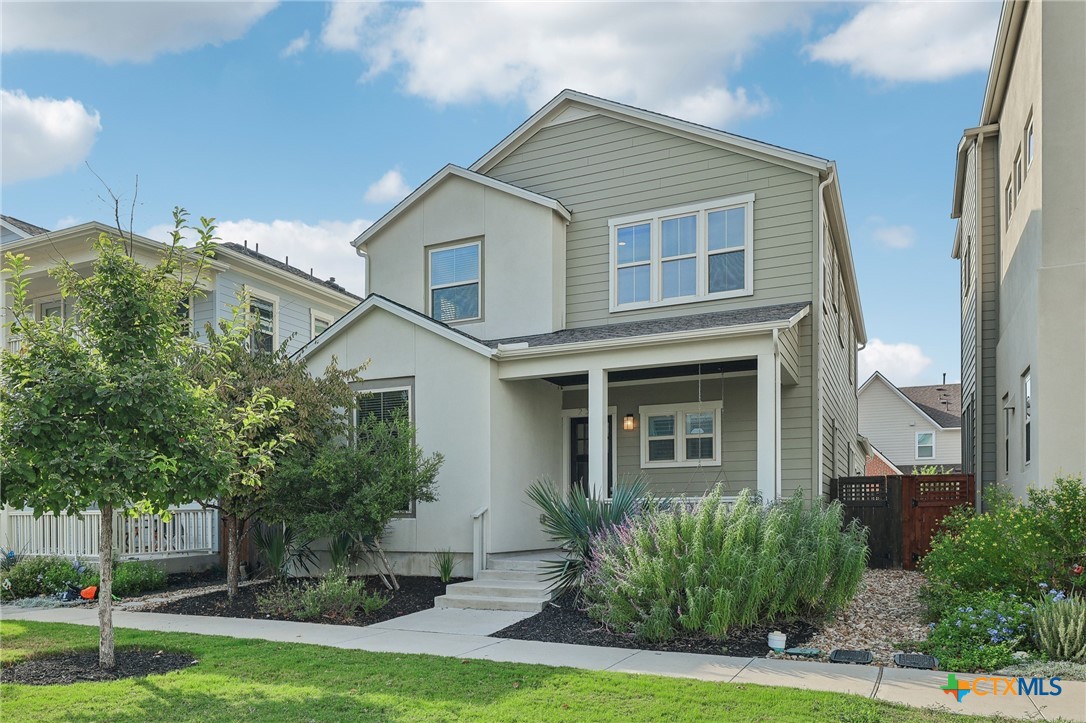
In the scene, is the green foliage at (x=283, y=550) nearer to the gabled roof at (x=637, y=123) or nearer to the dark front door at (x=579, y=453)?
the dark front door at (x=579, y=453)

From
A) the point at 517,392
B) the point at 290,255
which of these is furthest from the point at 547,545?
the point at 290,255

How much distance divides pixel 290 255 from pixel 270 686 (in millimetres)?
17623

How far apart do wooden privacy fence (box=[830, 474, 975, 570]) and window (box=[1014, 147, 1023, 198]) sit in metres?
4.59

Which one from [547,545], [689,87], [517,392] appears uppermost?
[689,87]

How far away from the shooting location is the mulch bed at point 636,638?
295 inches

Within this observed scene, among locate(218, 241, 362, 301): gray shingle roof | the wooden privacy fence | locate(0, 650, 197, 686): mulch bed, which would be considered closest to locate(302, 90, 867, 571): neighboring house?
the wooden privacy fence

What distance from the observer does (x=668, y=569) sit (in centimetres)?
786

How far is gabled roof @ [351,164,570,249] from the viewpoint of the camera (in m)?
13.5

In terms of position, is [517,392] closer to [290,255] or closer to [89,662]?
[89,662]

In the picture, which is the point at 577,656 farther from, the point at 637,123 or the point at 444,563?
the point at 637,123

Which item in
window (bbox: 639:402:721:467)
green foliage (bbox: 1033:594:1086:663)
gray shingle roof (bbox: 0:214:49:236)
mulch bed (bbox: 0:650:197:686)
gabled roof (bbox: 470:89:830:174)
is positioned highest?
gabled roof (bbox: 470:89:830:174)

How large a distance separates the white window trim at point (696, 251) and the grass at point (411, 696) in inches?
294

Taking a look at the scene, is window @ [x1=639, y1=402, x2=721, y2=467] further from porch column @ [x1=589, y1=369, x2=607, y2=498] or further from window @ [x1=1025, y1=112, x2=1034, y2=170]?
window @ [x1=1025, y1=112, x2=1034, y2=170]

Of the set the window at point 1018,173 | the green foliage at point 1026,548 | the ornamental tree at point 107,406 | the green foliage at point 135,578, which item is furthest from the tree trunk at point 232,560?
the window at point 1018,173
